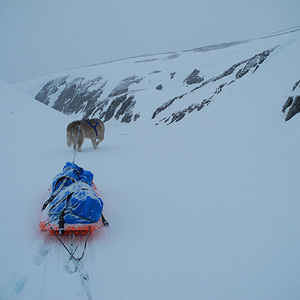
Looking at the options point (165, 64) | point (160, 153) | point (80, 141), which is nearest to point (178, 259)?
point (160, 153)

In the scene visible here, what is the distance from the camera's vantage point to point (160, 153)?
6.39m

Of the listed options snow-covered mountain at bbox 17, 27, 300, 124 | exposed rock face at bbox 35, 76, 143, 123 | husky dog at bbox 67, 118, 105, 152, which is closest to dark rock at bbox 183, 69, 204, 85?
snow-covered mountain at bbox 17, 27, 300, 124

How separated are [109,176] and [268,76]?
35.0 feet

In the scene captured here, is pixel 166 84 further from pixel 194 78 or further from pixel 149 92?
pixel 149 92

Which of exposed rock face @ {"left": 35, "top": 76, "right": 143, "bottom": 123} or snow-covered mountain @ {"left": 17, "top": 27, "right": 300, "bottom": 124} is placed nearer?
snow-covered mountain @ {"left": 17, "top": 27, "right": 300, "bottom": 124}

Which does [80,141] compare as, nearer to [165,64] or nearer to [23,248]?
[23,248]

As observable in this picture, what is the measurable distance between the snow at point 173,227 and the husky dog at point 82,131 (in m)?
0.92

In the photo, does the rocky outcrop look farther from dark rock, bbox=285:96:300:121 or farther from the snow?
the snow

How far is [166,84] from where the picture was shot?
1571 inches

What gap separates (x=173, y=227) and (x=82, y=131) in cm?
498

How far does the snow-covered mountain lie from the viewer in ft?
54.6

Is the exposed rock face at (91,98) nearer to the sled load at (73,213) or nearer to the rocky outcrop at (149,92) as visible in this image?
the rocky outcrop at (149,92)

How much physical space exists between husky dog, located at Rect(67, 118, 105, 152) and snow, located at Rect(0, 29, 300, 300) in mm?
924

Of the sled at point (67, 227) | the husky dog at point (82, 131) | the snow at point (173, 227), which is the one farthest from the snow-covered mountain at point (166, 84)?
the sled at point (67, 227)
